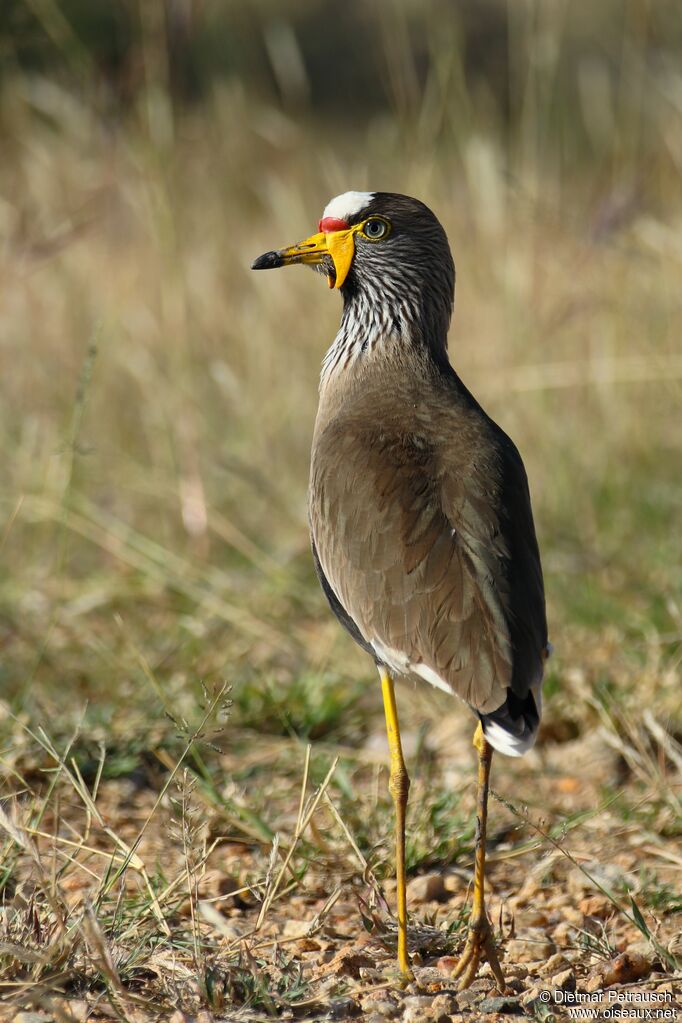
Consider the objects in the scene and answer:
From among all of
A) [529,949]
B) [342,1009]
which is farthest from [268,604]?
[342,1009]

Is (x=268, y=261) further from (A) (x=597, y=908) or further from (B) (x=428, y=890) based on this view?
(A) (x=597, y=908)

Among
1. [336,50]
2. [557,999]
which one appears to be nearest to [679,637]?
[557,999]

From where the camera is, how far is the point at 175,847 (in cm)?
362

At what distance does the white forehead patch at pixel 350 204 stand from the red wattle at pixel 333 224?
1 centimetres

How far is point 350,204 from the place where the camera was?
3.76 meters

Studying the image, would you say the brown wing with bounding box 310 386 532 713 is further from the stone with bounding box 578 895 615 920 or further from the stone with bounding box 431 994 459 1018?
the stone with bounding box 578 895 615 920

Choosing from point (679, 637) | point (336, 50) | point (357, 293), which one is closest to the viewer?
point (357, 293)

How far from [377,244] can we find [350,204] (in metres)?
0.15

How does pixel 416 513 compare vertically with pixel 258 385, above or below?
below

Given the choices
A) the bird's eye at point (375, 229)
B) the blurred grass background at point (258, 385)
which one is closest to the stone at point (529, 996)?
the blurred grass background at point (258, 385)

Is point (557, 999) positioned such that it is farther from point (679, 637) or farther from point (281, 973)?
point (679, 637)

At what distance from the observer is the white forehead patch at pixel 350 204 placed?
3760 millimetres

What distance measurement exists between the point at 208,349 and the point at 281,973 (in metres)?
5.20

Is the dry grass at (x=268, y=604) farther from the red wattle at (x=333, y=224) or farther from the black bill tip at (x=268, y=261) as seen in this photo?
the red wattle at (x=333, y=224)
